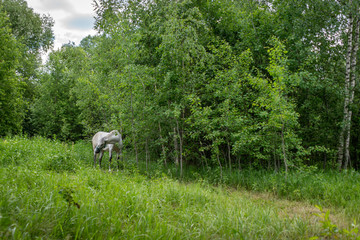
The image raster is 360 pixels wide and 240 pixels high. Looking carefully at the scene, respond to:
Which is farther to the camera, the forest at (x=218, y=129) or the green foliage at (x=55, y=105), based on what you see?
the green foliage at (x=55, y=105)

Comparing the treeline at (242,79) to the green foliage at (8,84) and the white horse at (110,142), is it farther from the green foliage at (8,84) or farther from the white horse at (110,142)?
the green foliage at (8,84)

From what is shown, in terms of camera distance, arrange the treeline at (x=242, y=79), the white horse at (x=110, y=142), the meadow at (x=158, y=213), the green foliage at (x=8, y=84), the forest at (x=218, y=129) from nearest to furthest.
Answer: the meadow at (x=158, y=213) < the forest at (x=218, y=129) < the treeline at (x=242, y=79) < the white horse at (x=110, y=142) < the green foliage at (x=8, y=84)

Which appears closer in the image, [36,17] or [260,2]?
[260,2]

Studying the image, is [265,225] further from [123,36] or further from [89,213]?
[123,36]

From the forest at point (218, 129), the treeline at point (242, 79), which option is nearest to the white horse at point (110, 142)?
the treeline at point (242, 79)

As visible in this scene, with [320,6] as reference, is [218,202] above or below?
below

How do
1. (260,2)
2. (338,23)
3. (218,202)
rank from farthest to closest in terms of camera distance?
(260,2), (338,23), (218,202)

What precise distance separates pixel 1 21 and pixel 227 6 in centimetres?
1483

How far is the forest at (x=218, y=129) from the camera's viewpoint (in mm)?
3377

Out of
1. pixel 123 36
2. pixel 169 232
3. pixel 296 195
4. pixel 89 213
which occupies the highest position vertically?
pixel 123 36

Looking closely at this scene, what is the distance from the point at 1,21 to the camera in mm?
14594

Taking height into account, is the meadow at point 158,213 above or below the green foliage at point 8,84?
below

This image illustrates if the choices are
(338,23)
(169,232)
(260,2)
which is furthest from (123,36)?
(338,23)

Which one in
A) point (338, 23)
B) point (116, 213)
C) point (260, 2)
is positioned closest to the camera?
point (116, 213)
